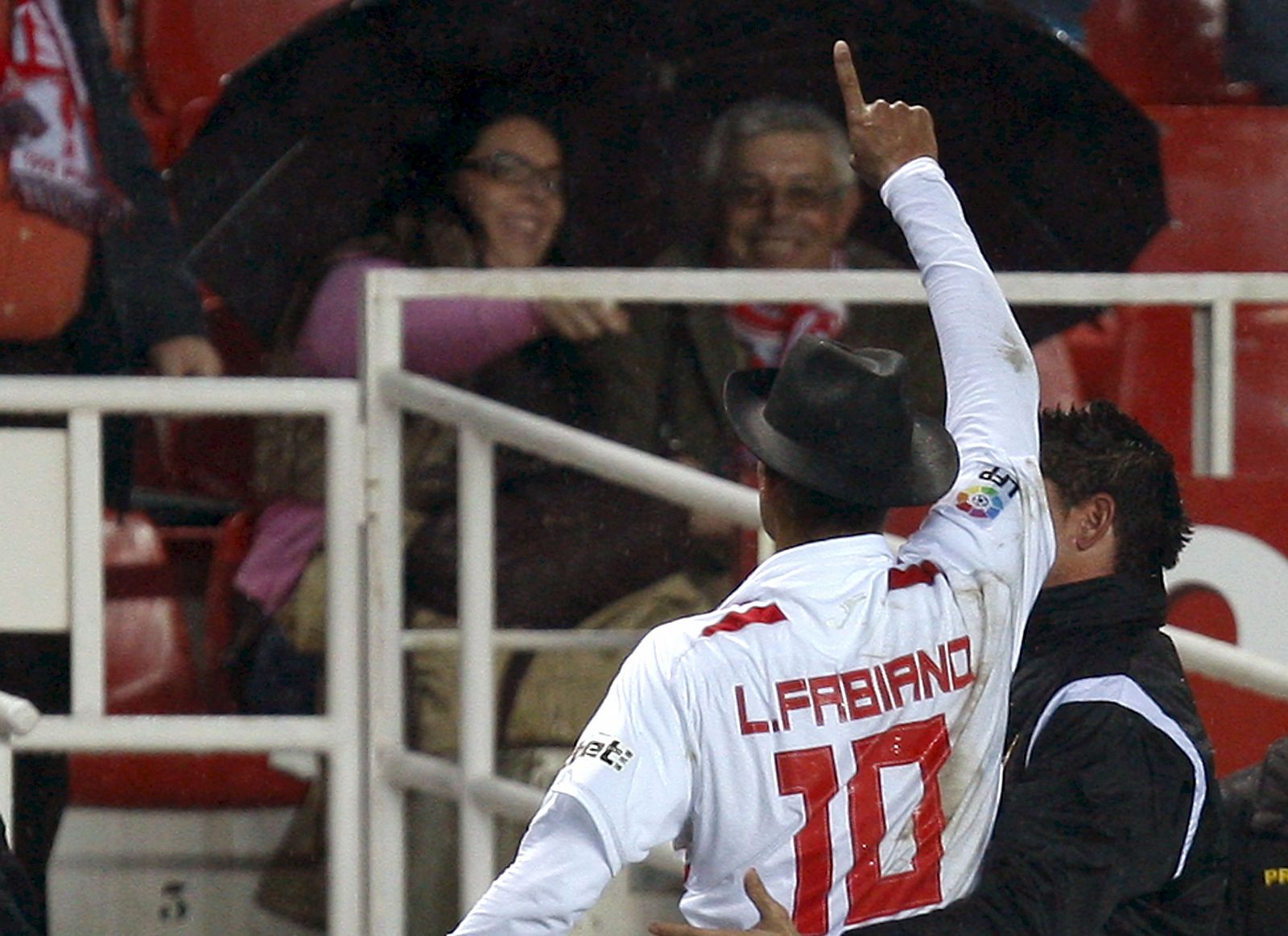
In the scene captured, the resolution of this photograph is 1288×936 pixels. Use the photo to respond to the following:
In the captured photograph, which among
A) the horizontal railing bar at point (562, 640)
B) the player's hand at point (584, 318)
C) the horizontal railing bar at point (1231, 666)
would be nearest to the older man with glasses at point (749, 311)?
the player's hand at point (584, 318)

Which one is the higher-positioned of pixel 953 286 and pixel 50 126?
pixel 50 126

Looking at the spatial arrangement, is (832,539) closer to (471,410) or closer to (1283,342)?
(471,410)

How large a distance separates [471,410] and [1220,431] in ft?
4.62

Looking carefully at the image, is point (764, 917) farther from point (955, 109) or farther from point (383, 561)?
point (955, 109)

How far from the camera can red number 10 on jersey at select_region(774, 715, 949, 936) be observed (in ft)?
→ 8.91

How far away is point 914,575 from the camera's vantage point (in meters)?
2.84

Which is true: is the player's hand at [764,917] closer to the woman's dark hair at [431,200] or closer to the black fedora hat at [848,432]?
the black fedora hat at [848,432]

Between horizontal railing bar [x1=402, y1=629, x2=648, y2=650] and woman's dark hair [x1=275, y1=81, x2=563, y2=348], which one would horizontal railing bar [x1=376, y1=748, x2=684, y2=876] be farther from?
woman's dark hair [x1=275, y1=81, x2=563, y2=348]

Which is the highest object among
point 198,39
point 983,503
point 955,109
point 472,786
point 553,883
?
point 198,39

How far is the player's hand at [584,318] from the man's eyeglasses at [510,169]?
0.34 metres

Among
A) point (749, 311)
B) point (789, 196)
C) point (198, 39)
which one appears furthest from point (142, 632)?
point (198, 39)

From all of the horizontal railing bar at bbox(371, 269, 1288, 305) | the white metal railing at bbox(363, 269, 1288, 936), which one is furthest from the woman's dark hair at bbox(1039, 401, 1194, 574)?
the horizontal railing bar at bbox(371, 269, 1288, 305)

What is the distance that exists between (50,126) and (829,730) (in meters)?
2.51

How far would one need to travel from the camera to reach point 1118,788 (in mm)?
2795
